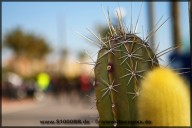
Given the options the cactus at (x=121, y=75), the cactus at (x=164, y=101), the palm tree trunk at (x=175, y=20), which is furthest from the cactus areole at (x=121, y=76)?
the palm tree trunk at (x=175, y=20)

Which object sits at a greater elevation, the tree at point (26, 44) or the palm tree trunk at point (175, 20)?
the tree at point (26, 44)

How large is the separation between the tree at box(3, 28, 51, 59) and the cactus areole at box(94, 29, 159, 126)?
143ft

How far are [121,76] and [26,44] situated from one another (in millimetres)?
45174

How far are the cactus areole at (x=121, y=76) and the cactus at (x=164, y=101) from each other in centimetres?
20

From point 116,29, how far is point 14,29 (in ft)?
A: 144

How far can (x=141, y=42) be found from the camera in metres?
3.27

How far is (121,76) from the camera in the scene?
3197mm

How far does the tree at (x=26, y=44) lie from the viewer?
4657 centimetres

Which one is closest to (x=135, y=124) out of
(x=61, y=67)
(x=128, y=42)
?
(x=128, y=42)

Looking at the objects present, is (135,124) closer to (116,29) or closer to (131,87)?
(131,87)

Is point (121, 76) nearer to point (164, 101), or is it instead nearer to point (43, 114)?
point (164, 101)

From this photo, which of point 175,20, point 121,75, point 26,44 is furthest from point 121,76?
point 26,44

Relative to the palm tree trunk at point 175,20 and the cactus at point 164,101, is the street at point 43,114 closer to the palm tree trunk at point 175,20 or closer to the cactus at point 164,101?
the palm tree trunk at point 175,20

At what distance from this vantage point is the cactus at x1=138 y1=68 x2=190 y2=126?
2.86 meters
